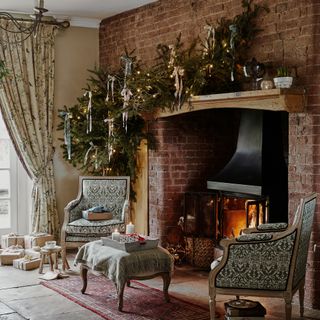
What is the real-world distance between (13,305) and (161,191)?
7.13 feet

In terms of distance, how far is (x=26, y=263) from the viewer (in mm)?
6348

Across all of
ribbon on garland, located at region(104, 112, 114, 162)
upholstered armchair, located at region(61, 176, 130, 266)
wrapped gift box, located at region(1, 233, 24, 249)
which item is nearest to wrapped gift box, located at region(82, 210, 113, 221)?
upholstered armchair, located at region(61, 176, 130, 266)

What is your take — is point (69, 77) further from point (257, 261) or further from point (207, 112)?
point (257, 261)

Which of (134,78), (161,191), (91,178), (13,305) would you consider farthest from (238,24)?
(13,305)

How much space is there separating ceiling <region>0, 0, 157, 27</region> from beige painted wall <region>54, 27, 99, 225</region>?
0.56 feet

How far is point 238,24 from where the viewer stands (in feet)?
17.5

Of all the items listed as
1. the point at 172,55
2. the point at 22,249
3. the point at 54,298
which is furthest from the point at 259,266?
the point at 22,249

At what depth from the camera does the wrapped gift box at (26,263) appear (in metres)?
6.35

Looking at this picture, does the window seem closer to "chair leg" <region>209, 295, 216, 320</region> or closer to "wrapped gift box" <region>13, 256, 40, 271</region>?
"wrapped gift box" <region>13, 256, 40, 271</region>

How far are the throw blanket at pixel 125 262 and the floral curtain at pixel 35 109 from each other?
7.84 ft

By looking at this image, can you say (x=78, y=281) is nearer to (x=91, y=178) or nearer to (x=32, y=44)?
(x=91, y=178)

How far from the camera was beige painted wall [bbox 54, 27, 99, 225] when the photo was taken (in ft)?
24.9

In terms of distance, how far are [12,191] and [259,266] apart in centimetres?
400

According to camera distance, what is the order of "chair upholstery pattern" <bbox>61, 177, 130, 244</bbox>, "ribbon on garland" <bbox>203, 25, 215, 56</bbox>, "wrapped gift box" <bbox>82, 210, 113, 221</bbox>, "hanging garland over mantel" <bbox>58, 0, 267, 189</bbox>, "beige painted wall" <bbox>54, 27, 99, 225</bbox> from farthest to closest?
"beige painted wall" <bbox>54, 27, 99, 225</bbox>, "wrapped gift box" <bbox>82, 210, 113, 221</bbox>, "chair upholstery pattern" <bbox>61, 177, 130, 244</bbox>, "ribbon on garland" <bbox>203, 25, 215, 56</bbox>, "hanging garland over mantel" <bbox>58, 0, 267, 189</bbox>
